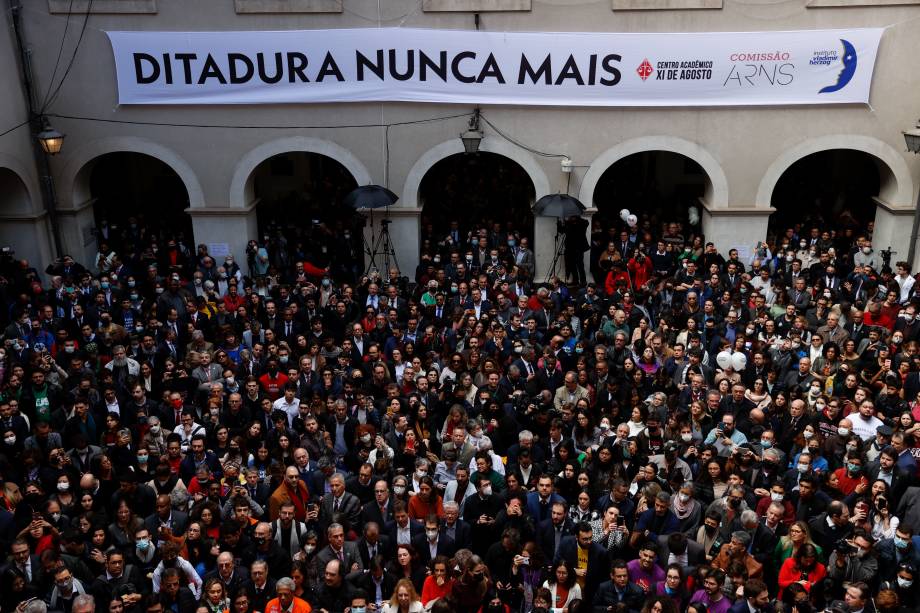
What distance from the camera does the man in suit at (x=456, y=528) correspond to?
925 centimetres

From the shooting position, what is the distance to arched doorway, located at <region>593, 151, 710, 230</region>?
21.3 m

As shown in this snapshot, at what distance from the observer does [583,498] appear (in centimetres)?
926

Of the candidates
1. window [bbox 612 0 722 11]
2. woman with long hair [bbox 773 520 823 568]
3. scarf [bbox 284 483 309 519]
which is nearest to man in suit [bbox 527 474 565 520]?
woman with long hair [bbox 773 520 823 568]

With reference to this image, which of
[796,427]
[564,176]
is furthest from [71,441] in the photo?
[564,176]

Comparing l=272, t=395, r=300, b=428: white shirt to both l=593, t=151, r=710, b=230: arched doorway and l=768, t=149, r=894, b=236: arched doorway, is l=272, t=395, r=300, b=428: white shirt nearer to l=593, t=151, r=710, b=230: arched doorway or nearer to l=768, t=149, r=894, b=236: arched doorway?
l=593, t=151, r=710, b=230: arched doorway

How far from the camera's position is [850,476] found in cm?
988

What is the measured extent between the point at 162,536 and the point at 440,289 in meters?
7.74

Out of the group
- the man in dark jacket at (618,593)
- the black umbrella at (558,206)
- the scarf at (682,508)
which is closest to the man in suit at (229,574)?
the man in dark jacket at (618,593)

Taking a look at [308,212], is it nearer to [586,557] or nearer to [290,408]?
[290,408]

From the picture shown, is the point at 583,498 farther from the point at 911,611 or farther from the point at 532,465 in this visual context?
the point at 911,611

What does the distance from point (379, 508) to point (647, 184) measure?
14.2 m

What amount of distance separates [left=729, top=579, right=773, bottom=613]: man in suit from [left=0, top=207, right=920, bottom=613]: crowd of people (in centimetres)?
7

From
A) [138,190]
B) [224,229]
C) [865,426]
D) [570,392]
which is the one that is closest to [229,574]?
[570,392]

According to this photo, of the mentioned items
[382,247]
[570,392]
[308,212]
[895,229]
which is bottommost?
[308,212]
